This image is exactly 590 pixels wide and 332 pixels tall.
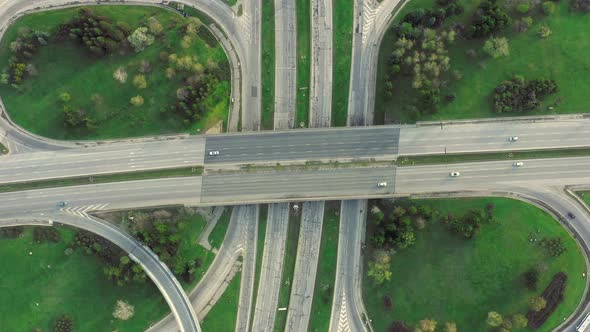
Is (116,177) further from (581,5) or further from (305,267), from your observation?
(581,5)

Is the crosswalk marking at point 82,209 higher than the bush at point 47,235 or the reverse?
higher

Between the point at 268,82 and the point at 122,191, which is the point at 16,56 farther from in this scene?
the point at 268,82

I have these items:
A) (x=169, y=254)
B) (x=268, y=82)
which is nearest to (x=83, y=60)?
(x=268, y=82)

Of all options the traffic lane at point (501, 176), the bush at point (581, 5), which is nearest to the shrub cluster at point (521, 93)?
the traffic lane at point (501, 176)

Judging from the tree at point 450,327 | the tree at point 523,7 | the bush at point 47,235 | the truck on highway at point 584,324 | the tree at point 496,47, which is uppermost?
the tree at point 523,7

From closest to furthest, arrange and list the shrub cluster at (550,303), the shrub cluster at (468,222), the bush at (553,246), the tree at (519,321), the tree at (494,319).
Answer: the tree at (494,319), the tree at (519,321), the shrub cluster at (468,222), the shrub cluster at (550,303), the bush at (553,246)

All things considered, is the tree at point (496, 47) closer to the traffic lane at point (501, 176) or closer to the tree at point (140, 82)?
the traffic lane at point (501, 176)

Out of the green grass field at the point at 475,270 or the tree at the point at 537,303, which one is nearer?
the tree at the point at 537,303

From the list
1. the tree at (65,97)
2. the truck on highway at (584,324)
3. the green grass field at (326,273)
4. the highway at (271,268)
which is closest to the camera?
the truck on highway at (584,324)
